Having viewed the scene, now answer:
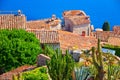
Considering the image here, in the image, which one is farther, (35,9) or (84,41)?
(35,9)

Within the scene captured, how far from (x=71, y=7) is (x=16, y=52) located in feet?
88.9

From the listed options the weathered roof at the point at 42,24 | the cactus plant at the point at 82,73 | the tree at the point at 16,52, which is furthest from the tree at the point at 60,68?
the weathered roof at the point at 42,24

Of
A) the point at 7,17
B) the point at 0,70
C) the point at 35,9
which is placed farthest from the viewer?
the point at 35,9

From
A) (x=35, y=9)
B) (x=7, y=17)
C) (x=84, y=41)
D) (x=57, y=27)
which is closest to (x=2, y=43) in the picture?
(x=7, y=17)

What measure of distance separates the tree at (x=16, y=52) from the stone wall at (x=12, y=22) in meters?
3.73

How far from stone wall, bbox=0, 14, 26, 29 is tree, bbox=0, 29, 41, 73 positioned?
373 centimetres

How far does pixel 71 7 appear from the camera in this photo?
4828cm

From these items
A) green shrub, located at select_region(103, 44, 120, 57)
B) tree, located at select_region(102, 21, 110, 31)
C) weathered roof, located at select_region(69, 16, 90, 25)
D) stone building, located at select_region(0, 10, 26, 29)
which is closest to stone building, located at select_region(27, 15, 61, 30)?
weathered roof, located at select_region(69, 16, 90, 25)

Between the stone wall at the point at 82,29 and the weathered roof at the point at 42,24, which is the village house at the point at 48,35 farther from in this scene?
the stone wall at the point at 82,29

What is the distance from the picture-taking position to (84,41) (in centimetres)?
2830

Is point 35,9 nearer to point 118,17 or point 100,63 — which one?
point 118,17

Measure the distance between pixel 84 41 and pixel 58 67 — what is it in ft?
50.8

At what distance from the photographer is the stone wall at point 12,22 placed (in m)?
26.7

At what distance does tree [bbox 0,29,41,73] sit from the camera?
21172 mm
